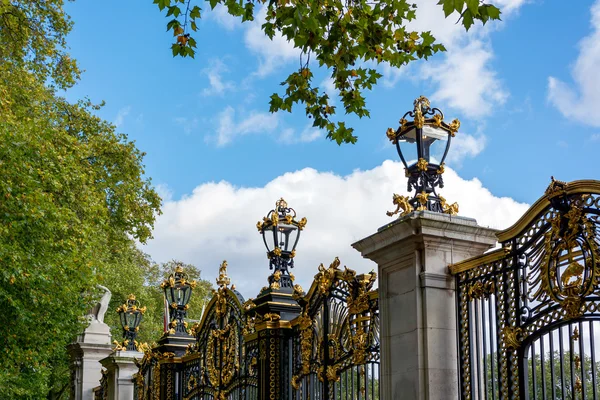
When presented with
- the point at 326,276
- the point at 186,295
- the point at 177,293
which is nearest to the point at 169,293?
the point at 177,293

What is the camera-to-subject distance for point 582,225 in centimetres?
640

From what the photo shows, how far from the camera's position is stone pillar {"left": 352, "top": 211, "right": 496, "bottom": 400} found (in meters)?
7.50

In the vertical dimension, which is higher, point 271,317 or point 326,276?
point 326,276

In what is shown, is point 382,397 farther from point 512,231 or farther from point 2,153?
point 2,153

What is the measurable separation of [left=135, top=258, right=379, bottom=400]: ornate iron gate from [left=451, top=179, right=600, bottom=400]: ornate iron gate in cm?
Answer: 134

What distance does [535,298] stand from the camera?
6.80 m

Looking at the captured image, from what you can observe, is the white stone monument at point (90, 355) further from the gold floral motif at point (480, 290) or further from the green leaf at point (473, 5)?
the green leaf at point (473, 5)

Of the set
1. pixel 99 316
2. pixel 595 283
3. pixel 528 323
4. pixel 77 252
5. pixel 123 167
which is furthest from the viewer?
pixel 123 167

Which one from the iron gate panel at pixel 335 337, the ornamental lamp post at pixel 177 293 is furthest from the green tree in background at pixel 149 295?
the iron gate panel at pixel 335 337

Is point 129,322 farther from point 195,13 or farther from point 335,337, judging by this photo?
point 195,13

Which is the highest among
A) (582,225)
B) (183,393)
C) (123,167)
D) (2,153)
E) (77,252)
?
(123,167)

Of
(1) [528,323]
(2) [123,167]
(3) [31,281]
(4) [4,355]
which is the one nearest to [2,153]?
(3) [31,281]

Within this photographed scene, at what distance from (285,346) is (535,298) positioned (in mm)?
4608

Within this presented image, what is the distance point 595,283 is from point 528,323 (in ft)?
2.48
